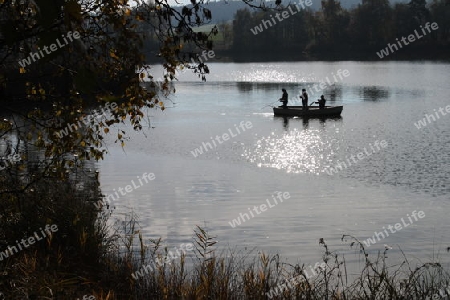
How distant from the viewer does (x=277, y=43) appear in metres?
166

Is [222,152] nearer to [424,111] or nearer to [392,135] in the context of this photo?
[392,135]

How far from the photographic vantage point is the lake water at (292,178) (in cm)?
1688

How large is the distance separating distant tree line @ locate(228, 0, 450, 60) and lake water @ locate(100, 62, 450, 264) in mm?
83140

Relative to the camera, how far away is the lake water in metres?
16.9

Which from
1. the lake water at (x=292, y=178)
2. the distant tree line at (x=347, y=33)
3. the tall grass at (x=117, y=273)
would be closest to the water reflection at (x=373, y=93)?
the lake water at (x=292, y=178)

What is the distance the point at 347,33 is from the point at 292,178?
132 metres

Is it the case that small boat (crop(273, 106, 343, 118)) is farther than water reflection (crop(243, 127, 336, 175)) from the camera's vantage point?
Yes

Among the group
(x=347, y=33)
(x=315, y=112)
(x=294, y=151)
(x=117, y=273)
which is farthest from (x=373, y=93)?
(x=347, y=33)

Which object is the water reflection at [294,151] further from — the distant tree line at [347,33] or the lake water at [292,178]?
the distant tree line at [347,33]

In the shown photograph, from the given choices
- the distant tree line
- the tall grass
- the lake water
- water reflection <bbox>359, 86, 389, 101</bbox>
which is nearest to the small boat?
the lake water

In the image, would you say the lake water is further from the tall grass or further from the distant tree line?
the distant tree line

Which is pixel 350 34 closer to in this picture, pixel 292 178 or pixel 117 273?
pixel 292 178

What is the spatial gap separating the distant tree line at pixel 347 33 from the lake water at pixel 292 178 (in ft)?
273

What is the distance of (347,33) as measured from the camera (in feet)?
497
